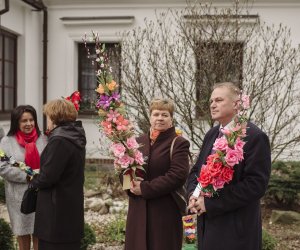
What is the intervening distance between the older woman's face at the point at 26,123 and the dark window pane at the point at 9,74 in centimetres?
765

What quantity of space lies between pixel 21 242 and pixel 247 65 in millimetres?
3508

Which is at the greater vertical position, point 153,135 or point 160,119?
point 160,119

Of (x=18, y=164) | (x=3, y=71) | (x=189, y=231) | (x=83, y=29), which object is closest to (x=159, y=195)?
(x=18, y=164)

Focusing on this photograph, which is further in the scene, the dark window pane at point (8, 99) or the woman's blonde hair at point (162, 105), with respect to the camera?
the dark window pane at point (8, 99)

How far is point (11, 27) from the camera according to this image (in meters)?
11.5

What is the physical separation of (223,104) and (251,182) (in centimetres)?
55

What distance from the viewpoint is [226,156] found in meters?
3.03

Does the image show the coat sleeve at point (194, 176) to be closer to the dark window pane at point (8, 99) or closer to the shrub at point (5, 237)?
the shrub at point (5, 237)

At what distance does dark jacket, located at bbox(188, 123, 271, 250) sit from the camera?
3.11m

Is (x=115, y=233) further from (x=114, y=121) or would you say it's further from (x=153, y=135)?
(x=114, y=121)

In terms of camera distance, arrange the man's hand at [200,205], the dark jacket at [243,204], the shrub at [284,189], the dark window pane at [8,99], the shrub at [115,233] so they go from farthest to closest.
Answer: the dark window pane at [8,99] → the shrub at [284,189] → the shrub at [115,233] → the man's hand at [200,205] → the dark jacket at [243,204]

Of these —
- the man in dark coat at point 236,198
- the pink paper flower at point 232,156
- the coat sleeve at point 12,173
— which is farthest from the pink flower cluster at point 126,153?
the coat sleeve at point 12,173

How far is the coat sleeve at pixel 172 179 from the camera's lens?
150 inches

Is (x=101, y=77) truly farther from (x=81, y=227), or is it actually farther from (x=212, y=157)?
(x=81, y=227)
